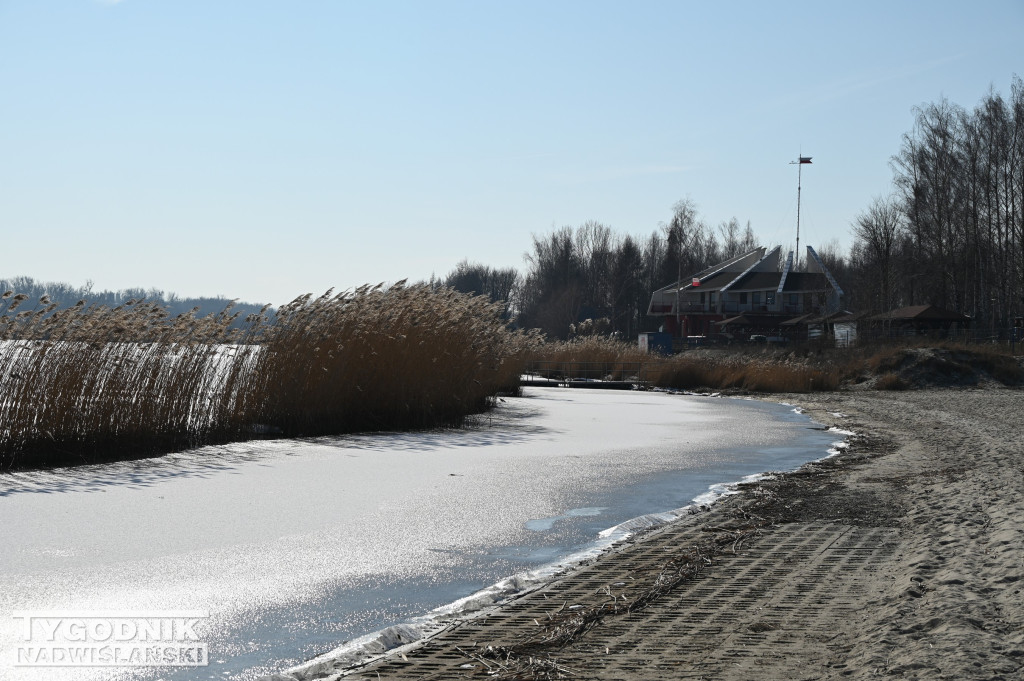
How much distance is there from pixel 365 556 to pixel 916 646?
2959 mm

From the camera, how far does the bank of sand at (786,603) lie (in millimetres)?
3324

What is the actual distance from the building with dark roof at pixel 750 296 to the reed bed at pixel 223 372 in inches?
2006

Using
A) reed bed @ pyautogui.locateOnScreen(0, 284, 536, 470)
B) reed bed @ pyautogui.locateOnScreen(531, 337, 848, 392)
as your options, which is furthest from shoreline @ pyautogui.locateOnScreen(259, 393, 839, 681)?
reed bed @ pyautogui.locateOnScreen(531, 337, 848, 392)

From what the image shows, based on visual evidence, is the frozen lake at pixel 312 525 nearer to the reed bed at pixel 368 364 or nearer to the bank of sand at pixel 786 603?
the bank of sand at pixel 786 603

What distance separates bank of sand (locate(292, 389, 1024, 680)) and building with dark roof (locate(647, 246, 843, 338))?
57.5 meters

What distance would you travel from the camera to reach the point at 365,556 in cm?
527

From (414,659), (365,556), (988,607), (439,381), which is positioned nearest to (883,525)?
(988,607)

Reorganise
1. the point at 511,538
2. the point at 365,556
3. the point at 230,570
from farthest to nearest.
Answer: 1. the point at 511,538
2. the point at 365,556
3. the point at 230,570

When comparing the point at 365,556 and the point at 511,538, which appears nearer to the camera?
the point at 365,556

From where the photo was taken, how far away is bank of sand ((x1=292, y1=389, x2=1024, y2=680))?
332cm

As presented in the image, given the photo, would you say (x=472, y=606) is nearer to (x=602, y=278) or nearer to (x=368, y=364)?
(x=368, y=364)

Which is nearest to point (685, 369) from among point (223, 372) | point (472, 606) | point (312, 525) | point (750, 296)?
point (223, 372)

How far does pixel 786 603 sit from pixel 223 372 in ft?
28.3

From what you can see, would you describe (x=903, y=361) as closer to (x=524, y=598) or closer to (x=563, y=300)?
(x=524, y=598)
